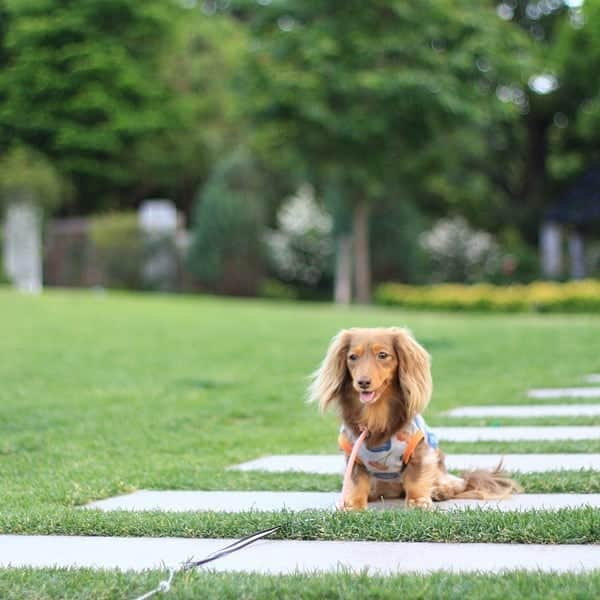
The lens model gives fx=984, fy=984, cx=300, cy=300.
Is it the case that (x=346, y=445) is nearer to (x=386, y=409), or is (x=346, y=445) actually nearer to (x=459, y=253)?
(x=386, y=409)

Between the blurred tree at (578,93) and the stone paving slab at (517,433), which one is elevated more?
the blurred tree at (578,93)

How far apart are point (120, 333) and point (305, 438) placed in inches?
285

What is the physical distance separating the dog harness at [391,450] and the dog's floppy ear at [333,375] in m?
0.19

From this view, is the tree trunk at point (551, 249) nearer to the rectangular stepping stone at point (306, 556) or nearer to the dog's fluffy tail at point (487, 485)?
the dog's fluffy tail at point (487, 485)

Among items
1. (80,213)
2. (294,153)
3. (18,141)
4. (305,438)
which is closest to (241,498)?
(305,438)

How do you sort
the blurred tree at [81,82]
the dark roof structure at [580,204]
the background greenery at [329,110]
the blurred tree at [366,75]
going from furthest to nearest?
1. the blurred tree at [81,82]
2. the dark roof structure at [580,204]
3. the background greenery at [329,110]
4. the blurred tree at [366,75]

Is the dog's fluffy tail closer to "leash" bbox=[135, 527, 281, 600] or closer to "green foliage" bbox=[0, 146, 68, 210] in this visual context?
"leash" bbox=[135, 527, 281, 600]

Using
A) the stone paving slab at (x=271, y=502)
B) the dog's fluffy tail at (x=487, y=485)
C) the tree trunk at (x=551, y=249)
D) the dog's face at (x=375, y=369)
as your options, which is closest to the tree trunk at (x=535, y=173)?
Answer: the tree trunk at (x=551, y=249)

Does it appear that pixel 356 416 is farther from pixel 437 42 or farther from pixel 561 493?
pixel 437 42

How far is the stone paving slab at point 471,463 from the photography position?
582cm

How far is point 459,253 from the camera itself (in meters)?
28.4

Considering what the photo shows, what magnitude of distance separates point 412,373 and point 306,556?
1.32m

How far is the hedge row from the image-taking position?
20.7 metres

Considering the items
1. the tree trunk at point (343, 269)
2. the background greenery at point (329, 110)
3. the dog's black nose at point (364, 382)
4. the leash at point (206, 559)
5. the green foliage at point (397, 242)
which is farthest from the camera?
the green foliage at point (397, 242)
